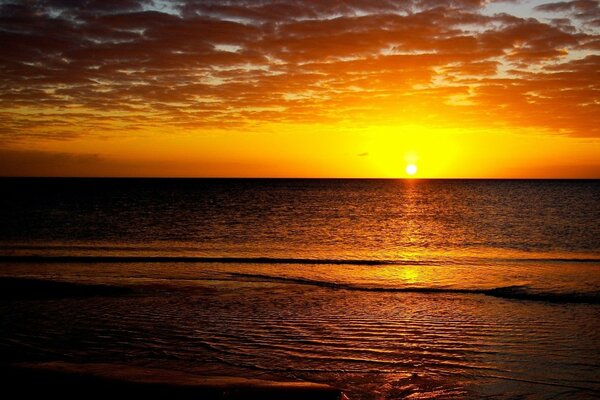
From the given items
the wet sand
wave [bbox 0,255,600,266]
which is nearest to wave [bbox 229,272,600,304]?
wave [bbox 0,255,600,266]

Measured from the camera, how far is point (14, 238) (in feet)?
122

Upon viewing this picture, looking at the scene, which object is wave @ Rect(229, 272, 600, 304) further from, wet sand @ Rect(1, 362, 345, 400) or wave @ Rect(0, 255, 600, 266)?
wet sand @ Rect(1, 362, 345, 400)

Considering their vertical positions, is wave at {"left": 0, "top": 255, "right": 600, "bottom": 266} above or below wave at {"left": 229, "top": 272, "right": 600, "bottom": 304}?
below

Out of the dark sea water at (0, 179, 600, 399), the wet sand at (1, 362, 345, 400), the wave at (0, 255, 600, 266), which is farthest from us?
the wave at (0, 255, 600, 266)

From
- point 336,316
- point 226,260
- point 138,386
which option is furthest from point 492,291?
point 138,386

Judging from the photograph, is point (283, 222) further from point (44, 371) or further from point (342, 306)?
point (44, 371)

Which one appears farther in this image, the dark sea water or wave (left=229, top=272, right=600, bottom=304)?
wave (left=229, top=272, right=600, bottom=304)

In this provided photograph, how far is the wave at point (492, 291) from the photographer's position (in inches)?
632

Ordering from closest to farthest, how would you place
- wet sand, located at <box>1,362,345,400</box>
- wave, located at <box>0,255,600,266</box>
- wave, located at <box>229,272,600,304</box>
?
wet sand, located at <box>1,362,345,400</box>, wave, located at <box>229,272,600,304</box>, wave, located at <box>0,255,600,266</box>

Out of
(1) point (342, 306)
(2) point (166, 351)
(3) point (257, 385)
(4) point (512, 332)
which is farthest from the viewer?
(1) point (342, 306)

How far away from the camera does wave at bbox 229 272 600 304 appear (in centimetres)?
1605

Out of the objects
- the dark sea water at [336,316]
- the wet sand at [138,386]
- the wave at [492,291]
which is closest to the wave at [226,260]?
the dark sea water at [336,316]

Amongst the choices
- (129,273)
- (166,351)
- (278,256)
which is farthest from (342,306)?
(278,256)

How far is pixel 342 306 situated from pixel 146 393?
8.65 m
